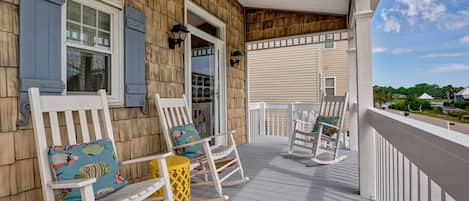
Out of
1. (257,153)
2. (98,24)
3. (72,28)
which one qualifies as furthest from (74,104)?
(257,153)

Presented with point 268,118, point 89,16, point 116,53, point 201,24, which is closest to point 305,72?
point 268,118

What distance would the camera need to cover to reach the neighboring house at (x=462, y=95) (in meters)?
0.48

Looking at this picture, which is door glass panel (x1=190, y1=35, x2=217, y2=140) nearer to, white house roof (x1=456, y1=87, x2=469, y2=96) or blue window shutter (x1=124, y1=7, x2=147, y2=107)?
blue window shutter (x1=124, y1=7, x2=147, y2=107)

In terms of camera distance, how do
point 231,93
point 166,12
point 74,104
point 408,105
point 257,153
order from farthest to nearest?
point 231,93 < point 257,153 < point 166,12 < point 74,104 < point 408,105

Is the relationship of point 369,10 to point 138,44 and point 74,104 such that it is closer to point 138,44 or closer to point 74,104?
point 138,44

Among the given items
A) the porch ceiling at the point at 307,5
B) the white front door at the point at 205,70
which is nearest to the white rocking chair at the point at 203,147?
the white front door at the point at 205,70

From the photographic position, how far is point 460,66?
0.54 meters

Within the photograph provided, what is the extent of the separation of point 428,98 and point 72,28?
7.98 ft

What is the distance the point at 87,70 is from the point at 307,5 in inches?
151

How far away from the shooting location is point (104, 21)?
2.35 m

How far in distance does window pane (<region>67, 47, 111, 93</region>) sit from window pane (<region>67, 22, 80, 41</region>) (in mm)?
94

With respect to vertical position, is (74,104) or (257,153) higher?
(74,104)

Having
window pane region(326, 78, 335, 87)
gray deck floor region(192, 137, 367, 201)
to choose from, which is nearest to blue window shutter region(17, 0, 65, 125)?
gray deck floor region(192, 137, 367, 201)

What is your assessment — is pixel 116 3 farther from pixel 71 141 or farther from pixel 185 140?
pixel 185 140
